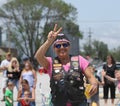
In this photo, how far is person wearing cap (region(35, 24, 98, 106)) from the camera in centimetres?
502

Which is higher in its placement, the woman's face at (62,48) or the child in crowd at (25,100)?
the woman's face at (62,48)

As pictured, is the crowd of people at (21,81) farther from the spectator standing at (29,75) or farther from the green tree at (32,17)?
the green tree at (32,17)

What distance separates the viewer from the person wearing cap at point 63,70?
5016mm

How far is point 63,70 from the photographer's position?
502 centimetres

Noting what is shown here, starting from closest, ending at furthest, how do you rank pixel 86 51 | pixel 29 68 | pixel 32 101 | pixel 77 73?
pixel 77 73, pixel 32 101, pixel 29 68, pixel 86 51

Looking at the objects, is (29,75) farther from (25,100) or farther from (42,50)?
(42,50)

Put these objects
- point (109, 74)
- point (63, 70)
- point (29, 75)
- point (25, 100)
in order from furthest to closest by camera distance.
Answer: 1. point (109, 74)
2. point (29, 75)
3. point (25, 100)
4. point (63, 70)

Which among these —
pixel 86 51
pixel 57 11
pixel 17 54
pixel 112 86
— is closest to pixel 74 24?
pixel 57 11

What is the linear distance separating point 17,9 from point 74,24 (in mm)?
10162

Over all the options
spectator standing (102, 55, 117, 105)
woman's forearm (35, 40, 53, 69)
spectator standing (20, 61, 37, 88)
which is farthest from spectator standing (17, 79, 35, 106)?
woman's forearm (35, 40, 53, 69)

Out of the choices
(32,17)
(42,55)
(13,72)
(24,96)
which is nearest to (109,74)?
(13,72)

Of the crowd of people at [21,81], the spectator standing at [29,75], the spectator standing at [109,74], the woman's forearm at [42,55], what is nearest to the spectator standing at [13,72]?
the crowd of people at [21,81]

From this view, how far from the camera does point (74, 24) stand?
81.3 meters

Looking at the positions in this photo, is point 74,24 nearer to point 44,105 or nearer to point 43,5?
point 43,5
